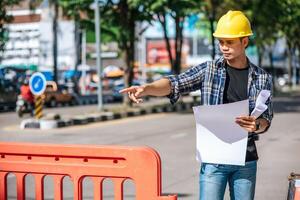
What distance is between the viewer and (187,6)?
84.9ft

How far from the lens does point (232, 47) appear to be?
400 cm

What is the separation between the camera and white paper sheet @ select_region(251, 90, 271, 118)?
12.8ft

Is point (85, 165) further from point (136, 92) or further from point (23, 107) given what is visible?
point (23, 107)

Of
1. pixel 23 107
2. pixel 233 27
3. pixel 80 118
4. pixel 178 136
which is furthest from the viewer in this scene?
pixel 23 107

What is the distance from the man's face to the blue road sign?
14.8 meters

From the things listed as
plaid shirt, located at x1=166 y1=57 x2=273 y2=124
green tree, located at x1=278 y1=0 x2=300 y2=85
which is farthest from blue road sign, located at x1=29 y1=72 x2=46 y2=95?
green tree, located at x1=278 y1=0 x2=300 y2=85

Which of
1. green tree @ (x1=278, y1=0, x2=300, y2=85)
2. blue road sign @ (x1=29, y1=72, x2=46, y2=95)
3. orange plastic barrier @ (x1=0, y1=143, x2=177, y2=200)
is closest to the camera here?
orange plastic barrier @ (x1=0, y1=143, x2=177, y2=200)

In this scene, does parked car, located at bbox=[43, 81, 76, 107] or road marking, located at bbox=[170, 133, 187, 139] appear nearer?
road marking, located at bbox=[170, 133, 187, 139]

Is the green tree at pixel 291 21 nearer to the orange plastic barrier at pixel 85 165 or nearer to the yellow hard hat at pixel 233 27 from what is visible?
the orange plastic barrier at pixel 85 165

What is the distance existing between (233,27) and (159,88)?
0.60 m

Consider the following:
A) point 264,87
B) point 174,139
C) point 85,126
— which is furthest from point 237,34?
point 85,126

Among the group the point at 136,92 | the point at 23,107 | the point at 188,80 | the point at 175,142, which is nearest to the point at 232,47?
the point at 188,80

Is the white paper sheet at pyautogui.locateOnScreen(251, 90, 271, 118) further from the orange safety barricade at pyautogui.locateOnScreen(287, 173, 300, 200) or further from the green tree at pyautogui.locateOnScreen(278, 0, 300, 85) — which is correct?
the green tree at pyautogui.locateOnScreen(278, 0, 300, 85)

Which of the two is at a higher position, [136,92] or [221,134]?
[136,92]
